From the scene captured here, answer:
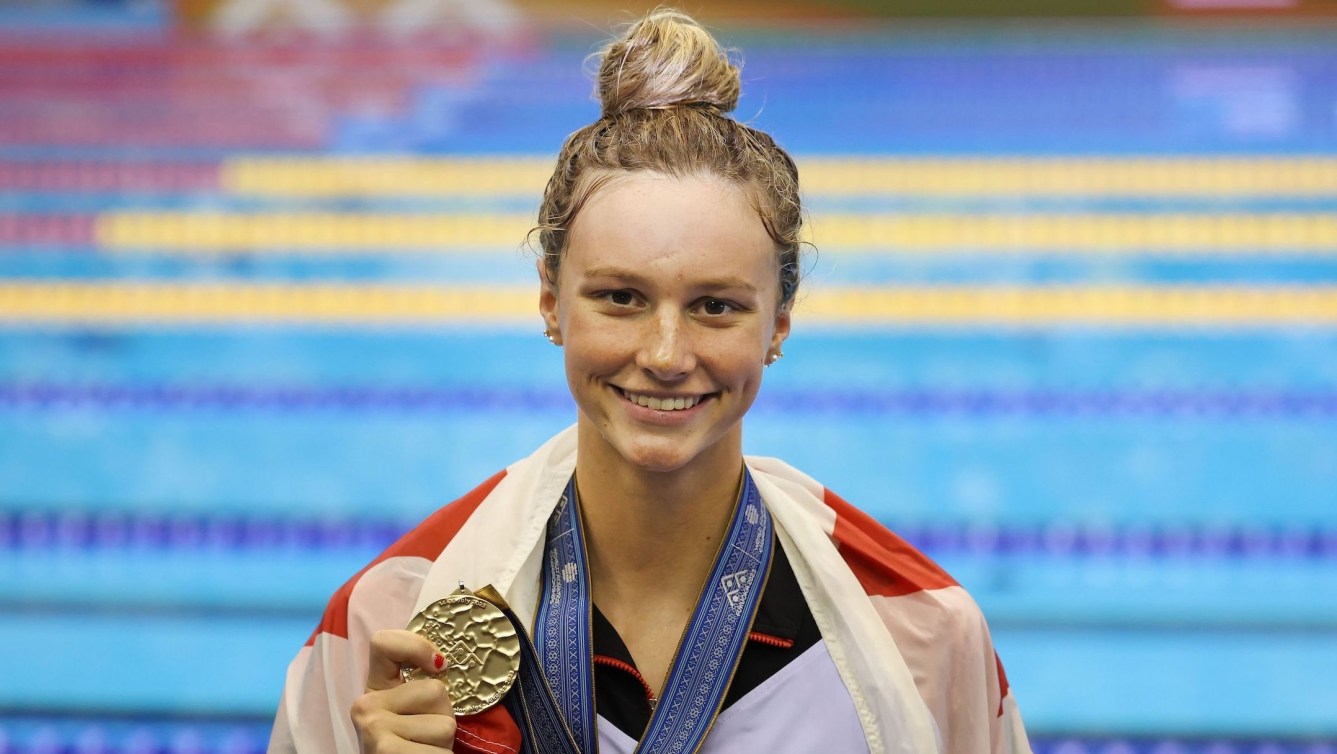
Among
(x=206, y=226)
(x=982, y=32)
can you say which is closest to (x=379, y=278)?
(x=206, y=226)

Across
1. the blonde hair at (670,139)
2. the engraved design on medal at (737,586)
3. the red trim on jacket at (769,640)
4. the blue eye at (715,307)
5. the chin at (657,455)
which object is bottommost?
the red trim on jacket at (769,640)

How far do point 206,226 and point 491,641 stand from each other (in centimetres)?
471

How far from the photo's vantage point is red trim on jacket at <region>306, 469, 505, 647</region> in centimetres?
123

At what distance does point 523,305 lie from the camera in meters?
5.16

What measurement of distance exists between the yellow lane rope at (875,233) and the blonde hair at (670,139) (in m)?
3.99

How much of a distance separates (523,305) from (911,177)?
5.54 ft

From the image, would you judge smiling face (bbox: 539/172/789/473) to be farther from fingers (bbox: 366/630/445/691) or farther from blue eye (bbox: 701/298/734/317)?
fingers (bbox: 366/630/445/691)

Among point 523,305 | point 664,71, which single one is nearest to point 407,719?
point 664,71

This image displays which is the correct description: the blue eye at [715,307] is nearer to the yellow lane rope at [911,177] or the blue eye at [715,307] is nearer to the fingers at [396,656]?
the fingers at [396,656]

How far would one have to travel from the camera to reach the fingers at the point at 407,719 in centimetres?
108

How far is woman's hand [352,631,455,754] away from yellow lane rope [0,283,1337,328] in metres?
3.84

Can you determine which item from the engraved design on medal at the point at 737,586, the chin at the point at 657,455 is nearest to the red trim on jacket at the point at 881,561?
the engraved design on medal at the point at 737,586

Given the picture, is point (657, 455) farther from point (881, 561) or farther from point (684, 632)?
point (881, 561)

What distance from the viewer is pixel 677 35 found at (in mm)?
1231
